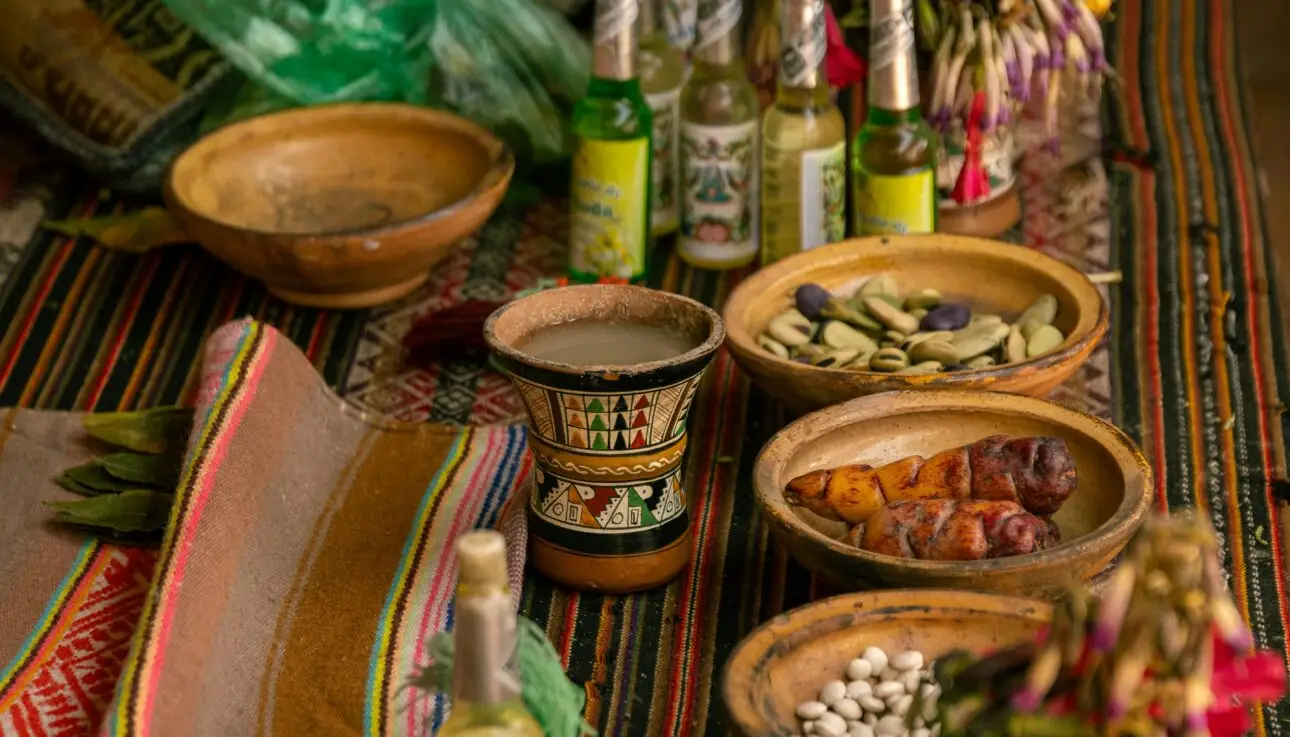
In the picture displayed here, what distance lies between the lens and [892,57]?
1367 mm

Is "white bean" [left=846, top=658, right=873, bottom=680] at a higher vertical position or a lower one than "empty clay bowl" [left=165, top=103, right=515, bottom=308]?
higher

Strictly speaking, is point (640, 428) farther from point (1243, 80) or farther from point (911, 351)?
point (1243, 80)

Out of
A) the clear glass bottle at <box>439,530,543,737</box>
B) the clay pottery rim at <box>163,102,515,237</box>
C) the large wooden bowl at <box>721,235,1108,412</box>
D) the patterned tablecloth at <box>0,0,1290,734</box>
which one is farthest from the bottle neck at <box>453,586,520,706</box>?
the clay pottery rim at <box>163,102,515,237</box>

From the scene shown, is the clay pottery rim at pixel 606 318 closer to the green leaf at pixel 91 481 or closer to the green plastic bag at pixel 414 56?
the green leaf at pixel 91 481

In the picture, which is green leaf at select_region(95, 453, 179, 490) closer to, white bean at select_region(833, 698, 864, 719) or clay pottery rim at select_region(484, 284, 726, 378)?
clay pottery rim at select_region(484, 284, 726, 378)

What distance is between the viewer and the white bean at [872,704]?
0.83 meters

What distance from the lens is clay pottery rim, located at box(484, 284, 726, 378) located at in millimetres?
957

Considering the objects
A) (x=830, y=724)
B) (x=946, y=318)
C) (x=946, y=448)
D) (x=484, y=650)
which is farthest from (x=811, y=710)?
(x=946, y=318)

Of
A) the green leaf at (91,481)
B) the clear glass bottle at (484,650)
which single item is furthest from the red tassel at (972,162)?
the clear glass bottle at (484,650)

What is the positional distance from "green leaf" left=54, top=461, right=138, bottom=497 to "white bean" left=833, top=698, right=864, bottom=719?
635 millimetres

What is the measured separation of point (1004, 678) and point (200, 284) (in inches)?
45.7

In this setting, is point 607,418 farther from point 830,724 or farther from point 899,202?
point 899,202

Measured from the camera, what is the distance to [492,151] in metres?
1.55

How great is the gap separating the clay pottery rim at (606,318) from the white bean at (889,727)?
0.87 ft
